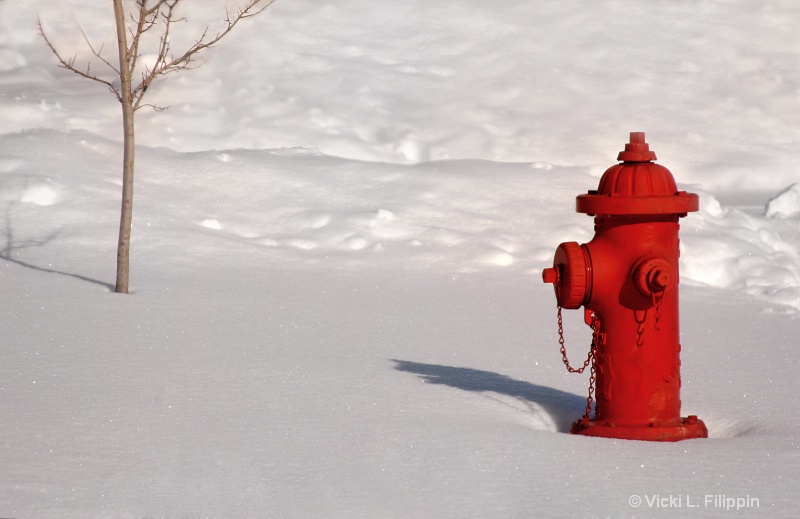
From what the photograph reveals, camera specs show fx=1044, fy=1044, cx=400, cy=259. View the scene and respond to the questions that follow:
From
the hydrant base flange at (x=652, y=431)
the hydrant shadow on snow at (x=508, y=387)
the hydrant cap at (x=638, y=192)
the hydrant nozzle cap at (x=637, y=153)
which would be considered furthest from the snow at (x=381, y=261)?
the hydrant nozzle cap at (x=637, y=153)

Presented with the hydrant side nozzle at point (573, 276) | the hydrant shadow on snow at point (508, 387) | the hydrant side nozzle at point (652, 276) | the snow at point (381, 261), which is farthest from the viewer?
the hydrant shadow on snow at point (508, 387)

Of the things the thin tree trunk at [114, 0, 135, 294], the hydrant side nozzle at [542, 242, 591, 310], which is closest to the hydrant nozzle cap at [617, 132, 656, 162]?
the hydrant side nozzle at [542, 242, 591, 310]

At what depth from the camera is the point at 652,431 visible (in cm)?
448

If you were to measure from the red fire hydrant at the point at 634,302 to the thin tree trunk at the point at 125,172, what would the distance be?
386cm

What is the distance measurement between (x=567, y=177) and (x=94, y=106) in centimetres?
546

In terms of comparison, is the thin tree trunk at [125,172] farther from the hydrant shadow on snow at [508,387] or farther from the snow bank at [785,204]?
the snow bank at [785,204]

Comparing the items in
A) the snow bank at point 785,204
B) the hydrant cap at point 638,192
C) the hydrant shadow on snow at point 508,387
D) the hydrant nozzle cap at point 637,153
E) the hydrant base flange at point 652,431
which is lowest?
the hydrant base flange at point 652,431

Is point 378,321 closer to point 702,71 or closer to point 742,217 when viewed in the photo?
point 742,217

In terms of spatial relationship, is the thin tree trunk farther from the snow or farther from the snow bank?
the snow bank

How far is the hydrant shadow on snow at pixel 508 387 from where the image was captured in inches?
197

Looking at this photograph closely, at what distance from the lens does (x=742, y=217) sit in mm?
10023

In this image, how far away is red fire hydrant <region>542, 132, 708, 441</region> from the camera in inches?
177

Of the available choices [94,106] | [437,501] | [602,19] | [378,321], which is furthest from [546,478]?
[602,19]

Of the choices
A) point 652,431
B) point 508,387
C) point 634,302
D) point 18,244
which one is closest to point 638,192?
point 634,302
